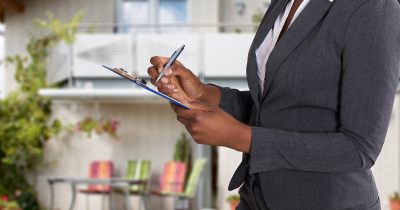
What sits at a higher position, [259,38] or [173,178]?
[259,38]

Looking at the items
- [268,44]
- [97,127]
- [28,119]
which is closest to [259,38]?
[268,44]

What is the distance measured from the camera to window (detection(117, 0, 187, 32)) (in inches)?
584

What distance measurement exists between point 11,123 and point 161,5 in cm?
380

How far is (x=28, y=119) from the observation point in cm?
1351

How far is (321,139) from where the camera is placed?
1.16 m

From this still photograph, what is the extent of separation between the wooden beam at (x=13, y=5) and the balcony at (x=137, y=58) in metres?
1.69

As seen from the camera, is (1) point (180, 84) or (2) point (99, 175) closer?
(1) point (180, 84)

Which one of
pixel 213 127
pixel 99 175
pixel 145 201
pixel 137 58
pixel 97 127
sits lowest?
pixel 145 201

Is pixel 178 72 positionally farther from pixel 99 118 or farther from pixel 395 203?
pixel 99 118

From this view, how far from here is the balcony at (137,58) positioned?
12.9m

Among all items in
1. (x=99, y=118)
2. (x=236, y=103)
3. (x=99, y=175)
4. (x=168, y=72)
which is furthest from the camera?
→ (x=99, y=118)

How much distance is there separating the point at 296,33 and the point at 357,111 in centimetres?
16

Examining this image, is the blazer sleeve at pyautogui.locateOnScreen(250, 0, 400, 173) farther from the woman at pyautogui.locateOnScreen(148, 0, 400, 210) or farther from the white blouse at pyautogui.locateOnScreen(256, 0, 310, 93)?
the white blouse at pyautogui.locateOnScreen(256, 0, 310, 93)

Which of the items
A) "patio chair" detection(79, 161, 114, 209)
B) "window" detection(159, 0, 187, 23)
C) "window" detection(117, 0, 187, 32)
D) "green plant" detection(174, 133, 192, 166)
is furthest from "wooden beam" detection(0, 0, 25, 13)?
"green plant" detection(174, 133, 192, 166)
